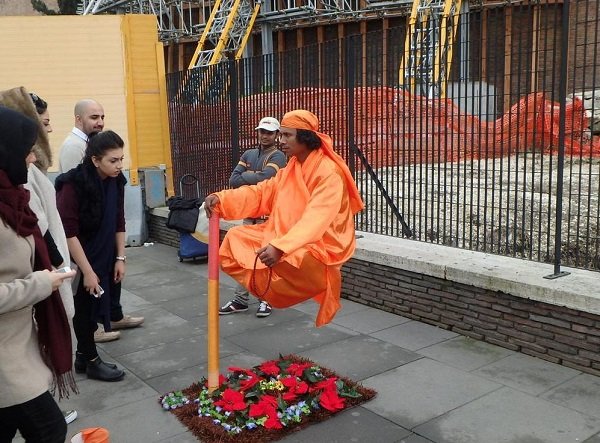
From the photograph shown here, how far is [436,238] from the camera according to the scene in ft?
20.8

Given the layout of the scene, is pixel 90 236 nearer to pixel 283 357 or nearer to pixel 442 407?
pixel 283 357

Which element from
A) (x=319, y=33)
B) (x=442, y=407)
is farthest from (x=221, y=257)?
(x=319, y=33)

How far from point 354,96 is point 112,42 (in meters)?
5.09

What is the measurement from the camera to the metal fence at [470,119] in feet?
16.5

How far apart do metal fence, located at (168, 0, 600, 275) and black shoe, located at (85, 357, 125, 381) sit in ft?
10.9

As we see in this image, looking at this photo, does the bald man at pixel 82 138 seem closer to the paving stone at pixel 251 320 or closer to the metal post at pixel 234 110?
the paving stone at pixel 251 320

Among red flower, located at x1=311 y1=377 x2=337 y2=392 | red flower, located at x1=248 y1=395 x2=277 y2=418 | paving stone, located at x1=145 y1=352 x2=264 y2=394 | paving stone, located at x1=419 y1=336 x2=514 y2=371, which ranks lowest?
paving stone, located at x1=145 y1=352 x2=264 y2=394

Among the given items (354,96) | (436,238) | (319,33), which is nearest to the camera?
(436,238)

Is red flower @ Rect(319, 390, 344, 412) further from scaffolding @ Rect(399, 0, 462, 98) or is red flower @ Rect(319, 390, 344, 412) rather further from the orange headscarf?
scaffolding @ Rect(399, 0, 462, 98)

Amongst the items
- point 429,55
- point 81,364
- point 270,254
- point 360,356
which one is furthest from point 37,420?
point 429,55

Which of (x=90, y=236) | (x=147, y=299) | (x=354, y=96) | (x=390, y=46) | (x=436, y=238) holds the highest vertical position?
(x=390, y=46)

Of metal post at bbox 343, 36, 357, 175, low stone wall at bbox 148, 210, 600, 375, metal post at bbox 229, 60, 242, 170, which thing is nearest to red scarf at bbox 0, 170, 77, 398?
low stone wall at bbox 148, 210, 600, 375

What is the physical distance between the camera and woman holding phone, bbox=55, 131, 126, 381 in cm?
451

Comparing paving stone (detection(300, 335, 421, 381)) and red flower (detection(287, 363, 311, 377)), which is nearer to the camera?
red flower (detection(287, 363, 311, 377))
